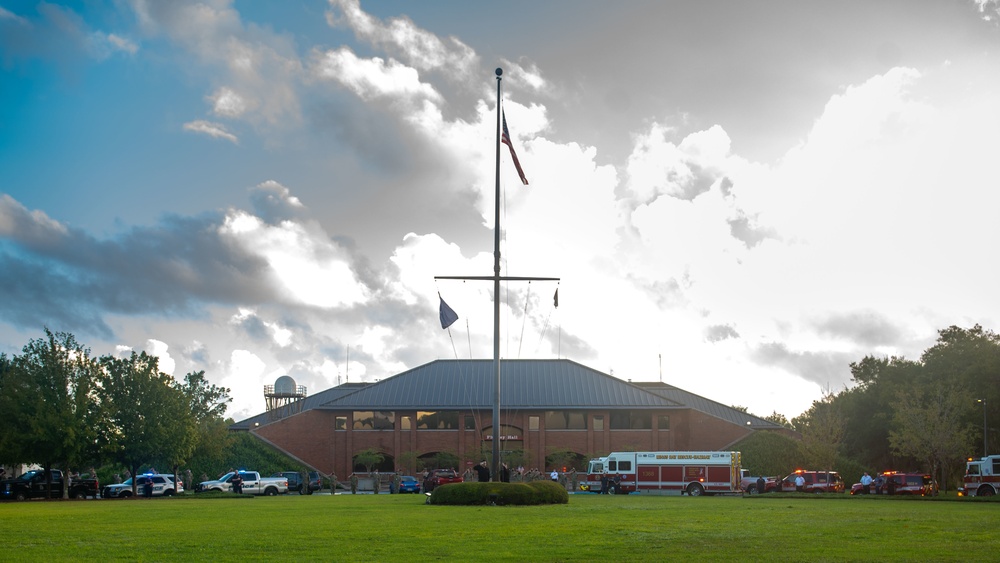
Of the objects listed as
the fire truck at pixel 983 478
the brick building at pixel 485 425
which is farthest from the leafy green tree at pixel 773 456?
the fire truck at pixel 983 478

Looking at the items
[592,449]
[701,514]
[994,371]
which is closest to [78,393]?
[701,514]

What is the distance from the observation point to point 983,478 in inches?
2084

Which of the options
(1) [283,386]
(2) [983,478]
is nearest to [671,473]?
(2) [983,478]

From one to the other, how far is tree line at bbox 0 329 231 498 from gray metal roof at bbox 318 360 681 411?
83.0ft

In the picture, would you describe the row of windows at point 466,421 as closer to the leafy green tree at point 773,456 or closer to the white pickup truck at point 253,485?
the leafy green tree at point 773,456

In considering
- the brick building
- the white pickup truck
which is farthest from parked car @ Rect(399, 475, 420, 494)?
the brick building

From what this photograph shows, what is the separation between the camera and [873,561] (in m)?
14.1

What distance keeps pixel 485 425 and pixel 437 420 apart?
14.9 feet

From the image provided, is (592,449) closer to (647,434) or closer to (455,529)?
(647,434)

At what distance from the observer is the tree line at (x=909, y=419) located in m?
56.2

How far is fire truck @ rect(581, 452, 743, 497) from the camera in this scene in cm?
5741

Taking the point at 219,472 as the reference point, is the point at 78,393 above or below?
above

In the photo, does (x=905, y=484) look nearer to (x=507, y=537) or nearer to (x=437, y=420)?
(x=437, y=420)

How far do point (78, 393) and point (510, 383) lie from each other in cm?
4351
